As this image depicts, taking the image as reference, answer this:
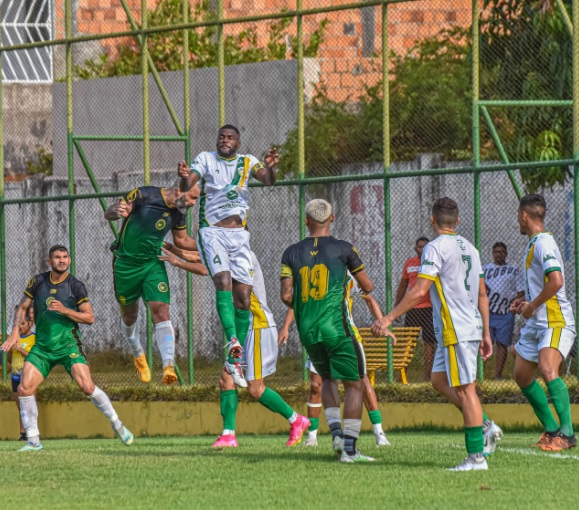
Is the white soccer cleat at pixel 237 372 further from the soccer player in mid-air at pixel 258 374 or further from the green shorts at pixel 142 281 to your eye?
the green shorts at pixel 142 281

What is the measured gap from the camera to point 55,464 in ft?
42.5

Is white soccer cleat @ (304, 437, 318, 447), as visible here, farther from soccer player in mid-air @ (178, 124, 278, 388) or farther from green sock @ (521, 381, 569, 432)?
green sock @ (521, 381, 569, 432)

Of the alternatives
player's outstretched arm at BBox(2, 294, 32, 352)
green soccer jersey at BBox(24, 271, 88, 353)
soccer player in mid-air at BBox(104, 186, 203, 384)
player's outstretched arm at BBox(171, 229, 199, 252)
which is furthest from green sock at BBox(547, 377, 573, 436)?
player's outstretched arm at BBox(2, 294, 32, 352)

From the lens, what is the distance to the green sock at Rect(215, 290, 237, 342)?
1398 cm

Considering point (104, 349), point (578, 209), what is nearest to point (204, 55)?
point (104, 349)

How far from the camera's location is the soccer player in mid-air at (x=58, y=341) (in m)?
15.7

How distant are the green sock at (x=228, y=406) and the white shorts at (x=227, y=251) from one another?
109 centimetres

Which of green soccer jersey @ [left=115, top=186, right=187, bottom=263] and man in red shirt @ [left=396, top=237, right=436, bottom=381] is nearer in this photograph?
green soccer jersey @ [left=115, top=186, right=187, bottom=263]

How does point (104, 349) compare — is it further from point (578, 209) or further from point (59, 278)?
point (578, 209)

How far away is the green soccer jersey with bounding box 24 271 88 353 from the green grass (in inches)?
69.3

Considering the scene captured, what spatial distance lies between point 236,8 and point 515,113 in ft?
36.5

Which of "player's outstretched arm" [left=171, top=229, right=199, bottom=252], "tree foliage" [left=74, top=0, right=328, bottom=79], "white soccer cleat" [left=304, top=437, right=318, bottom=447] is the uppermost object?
"tree foliage" [left=74, top=0, right=328, bottom=79]

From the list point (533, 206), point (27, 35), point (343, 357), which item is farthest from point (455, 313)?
point (27, 35)

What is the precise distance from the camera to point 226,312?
14.1 m
